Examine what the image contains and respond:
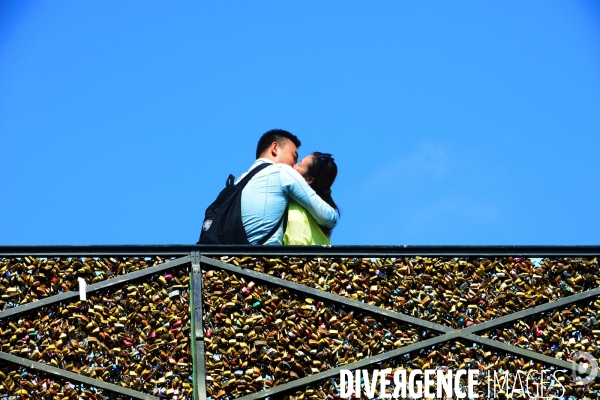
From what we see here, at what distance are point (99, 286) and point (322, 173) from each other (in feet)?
6.48

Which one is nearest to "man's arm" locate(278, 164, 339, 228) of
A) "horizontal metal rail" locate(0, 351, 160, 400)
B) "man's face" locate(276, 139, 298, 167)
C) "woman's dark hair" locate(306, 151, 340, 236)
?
"man's face" locate(276, 139, 298, 167)

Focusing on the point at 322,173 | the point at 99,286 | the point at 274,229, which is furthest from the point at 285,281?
the point at 99,286

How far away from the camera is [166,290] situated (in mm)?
10102

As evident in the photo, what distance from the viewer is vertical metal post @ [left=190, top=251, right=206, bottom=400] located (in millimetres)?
9750

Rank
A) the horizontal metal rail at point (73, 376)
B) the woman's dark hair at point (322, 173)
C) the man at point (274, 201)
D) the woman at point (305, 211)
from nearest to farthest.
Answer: the horizontal metal rail at point (73, 376) < the man at point (274, 201) < the woman at point (305, 211) < the woman's dark hair at point (322, 173)

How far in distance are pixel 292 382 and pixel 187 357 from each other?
741mm

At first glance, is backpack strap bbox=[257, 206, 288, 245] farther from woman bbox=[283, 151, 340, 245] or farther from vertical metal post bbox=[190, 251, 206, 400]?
vertical metal post bbox=[190, 251, 206, 400]

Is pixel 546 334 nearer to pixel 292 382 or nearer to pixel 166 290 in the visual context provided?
pixel 292 382

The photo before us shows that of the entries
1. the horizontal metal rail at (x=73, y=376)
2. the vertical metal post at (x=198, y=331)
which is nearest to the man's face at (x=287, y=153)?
the vertical metal post at (x=198, y=331)

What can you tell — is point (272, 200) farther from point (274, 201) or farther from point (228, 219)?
point (228, 219)

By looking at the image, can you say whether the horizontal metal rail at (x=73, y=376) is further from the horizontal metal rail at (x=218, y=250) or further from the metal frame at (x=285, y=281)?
the horizontal metal rail at (x=218, y=250)

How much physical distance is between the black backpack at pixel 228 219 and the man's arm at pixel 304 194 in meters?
0.16

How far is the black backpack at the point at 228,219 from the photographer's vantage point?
10203 mm

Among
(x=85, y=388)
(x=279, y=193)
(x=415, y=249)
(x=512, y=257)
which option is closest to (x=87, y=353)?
(x=85, y=388)
